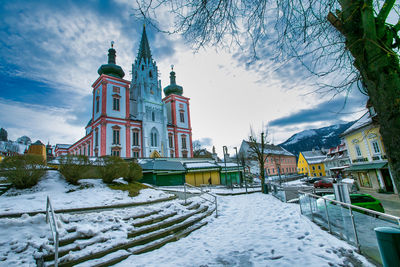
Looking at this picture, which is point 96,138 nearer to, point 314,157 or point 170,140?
point 170,140

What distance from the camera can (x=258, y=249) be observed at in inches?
178

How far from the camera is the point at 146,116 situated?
36.9m

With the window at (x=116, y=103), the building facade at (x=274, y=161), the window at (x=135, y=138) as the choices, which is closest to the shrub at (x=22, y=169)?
the window at (x=135, y=138)

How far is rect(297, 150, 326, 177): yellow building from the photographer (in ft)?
184

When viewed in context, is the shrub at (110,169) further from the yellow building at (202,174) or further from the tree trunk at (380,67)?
the yellow building at (202,174)

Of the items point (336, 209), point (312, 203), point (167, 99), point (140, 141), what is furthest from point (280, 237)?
point (167, 99)

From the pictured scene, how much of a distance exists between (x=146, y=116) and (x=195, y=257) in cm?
3489

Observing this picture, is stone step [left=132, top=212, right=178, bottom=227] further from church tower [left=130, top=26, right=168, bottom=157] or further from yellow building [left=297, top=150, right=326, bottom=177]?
yellow building [left=297, top=150, right=326, bottom=177]

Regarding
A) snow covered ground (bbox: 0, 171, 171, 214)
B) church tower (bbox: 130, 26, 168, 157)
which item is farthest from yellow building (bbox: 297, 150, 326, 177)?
snow covered ground (bbox: 0, 171, 171, 214)

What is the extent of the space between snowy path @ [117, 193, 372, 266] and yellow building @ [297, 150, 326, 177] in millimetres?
59446

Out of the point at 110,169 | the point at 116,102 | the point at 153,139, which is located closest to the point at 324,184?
the point at 110,169

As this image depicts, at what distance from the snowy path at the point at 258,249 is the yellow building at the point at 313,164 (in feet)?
195

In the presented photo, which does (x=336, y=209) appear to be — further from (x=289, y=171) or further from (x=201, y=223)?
(x=289, y=171)

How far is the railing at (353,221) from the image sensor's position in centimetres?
360
